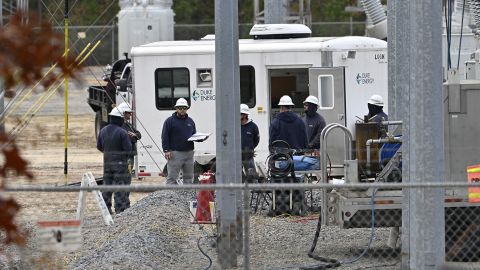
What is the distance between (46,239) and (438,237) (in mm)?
3840

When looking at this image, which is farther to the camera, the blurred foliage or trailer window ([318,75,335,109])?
trailer window ([318,75,335,109])

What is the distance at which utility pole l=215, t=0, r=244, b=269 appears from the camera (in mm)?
12273

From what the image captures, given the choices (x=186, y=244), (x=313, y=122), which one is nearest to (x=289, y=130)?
(x=313, y=122)

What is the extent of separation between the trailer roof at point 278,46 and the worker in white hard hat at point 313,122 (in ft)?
6.04

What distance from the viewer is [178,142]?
18.8m

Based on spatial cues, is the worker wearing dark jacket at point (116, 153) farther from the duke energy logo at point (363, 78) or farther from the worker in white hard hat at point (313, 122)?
the duke energy logo at point (363, 78)

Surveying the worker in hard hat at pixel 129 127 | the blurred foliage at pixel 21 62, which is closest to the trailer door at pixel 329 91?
the worker in hard hat at pixel 129 127

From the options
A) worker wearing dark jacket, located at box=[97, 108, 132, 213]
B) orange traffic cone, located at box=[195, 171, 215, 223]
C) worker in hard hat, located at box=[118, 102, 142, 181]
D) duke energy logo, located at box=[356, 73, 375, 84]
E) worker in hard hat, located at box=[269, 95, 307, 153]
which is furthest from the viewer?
duke energy logo, located at box=[356, 73, 375, 84]

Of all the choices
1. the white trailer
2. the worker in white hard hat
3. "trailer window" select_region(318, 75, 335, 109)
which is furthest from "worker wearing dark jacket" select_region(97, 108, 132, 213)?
Answer: "trailer window" select_region(318, 75, 335, 109)

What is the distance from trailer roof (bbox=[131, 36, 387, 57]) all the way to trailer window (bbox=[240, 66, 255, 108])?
1.30ft

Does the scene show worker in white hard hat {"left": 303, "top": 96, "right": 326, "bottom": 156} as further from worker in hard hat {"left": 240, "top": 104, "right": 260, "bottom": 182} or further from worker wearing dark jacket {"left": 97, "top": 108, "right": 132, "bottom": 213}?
worker wearing dark jacket {"left": 97, "top": 108, "right": 132, "bottom": 213}

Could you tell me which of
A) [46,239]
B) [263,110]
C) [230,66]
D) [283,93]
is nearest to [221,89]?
[230,66]

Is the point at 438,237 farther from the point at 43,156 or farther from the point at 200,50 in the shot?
the point at 43,156

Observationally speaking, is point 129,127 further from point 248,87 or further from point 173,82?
point 248,87
